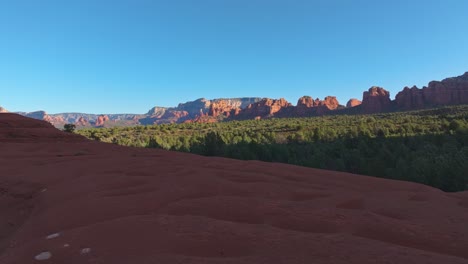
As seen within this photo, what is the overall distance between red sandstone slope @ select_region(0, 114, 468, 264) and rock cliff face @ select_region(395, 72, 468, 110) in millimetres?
132089

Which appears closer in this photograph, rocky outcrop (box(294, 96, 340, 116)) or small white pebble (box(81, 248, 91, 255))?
small white pebble (box(81, 248, 91, 255))

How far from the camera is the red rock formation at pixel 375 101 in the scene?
139325mm

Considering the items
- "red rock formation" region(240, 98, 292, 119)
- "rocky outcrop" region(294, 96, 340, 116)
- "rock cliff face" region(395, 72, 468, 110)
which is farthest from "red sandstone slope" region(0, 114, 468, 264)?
"red rock formation" region(240, 98, 292, 119)

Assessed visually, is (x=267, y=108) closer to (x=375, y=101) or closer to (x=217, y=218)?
(x=375, y=101)

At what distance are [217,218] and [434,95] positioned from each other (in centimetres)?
14574

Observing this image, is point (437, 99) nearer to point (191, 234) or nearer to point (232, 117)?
point (232, 117)

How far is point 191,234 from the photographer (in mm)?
3018

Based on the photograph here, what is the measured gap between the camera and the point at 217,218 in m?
3.63

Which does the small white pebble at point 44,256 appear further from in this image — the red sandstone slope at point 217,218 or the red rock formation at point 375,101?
the red rock formation at point 375,101

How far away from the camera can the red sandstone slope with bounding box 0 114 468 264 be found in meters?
2.66

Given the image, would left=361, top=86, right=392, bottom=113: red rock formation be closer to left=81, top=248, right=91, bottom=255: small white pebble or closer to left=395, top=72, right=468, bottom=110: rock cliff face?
left=395, top=72, right=468, bottom=110: rock cliff face

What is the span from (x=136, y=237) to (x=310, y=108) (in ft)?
559

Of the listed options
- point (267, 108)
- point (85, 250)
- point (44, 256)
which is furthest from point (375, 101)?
point (44, 256)

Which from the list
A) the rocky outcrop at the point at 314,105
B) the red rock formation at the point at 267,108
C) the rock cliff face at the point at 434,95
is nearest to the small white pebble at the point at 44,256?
the rock cliff face at the point at 434,95
